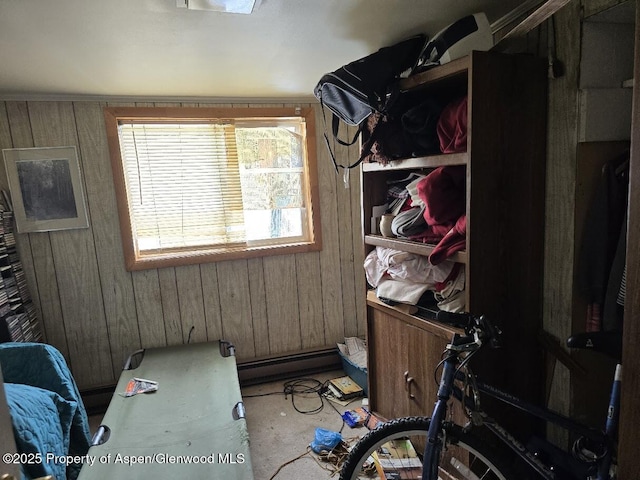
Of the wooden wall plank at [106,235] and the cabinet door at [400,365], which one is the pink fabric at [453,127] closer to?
the cabinet door at [400,365]

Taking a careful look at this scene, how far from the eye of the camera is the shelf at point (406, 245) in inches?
59.6

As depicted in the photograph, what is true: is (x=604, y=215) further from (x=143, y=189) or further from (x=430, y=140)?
(x=143, y=189)

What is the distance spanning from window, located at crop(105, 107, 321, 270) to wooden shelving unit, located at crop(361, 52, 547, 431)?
4.20ft

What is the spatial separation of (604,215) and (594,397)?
723 mm

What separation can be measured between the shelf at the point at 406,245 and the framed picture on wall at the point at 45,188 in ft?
6.06

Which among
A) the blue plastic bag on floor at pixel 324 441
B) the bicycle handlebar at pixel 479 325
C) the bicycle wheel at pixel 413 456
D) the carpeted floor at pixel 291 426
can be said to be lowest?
the carpeted floor at pixel 291 426

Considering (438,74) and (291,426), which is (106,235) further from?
(438,74)

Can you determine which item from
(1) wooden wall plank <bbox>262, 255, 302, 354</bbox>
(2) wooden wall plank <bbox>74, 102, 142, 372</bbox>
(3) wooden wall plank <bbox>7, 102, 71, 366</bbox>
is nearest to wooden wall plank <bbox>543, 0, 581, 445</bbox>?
(1) wooden wall plank <bbox>262, 255, 302, 354</bbox>

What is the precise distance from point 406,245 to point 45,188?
7.28 ft

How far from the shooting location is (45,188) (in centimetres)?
243

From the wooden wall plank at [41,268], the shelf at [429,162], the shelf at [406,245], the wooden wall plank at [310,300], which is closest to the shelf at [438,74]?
the shelf at [429,162]

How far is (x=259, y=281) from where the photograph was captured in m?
2.88

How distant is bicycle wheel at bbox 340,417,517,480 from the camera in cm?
136

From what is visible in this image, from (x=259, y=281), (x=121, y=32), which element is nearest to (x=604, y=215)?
(x=121, y=32)
